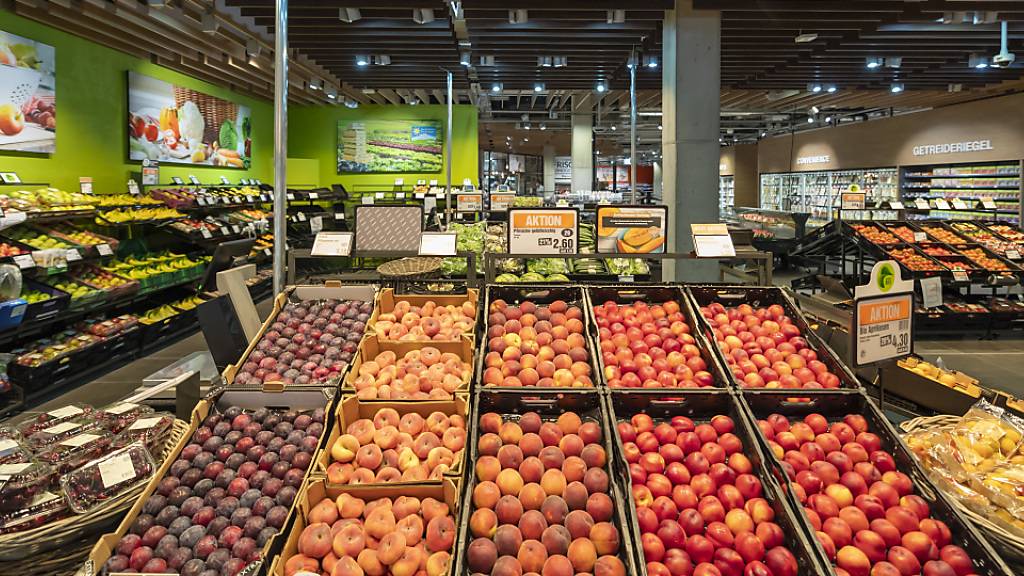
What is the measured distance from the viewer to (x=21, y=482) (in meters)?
1.95

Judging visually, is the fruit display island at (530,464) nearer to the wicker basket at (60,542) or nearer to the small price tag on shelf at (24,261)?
the wicker basket at (60,542)

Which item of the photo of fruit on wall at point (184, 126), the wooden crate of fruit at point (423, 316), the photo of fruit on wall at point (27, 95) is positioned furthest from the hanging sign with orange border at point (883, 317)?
the photo of fruit on wall at point (184, 126)

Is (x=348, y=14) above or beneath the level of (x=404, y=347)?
above

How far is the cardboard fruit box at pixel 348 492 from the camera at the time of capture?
1.76 meters

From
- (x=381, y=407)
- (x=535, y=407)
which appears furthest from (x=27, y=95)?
(x=535, y=407)

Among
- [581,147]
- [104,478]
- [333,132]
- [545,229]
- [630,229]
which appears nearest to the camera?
[104,478]

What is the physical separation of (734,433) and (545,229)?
5.63 ft

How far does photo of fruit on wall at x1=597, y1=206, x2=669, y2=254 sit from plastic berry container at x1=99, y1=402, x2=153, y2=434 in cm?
249

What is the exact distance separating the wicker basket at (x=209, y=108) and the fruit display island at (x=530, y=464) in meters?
8.31

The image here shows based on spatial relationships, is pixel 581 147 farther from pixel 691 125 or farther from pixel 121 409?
pixel 121 409

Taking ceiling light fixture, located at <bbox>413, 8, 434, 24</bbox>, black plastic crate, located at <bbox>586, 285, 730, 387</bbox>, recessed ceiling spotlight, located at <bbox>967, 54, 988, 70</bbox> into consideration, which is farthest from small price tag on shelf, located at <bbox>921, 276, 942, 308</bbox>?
recessed ceiling spotlight, located at <bbox>967, 54, 988, 70</bbox>

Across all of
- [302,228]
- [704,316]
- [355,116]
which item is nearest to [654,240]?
[704,316]

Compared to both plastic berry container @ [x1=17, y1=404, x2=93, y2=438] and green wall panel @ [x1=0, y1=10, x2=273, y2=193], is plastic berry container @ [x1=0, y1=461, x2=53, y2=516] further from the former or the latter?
green wall panel @ [x1=0, y1=10, x2=273, y2=193]

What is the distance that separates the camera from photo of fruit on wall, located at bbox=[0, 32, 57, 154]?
597 cm
